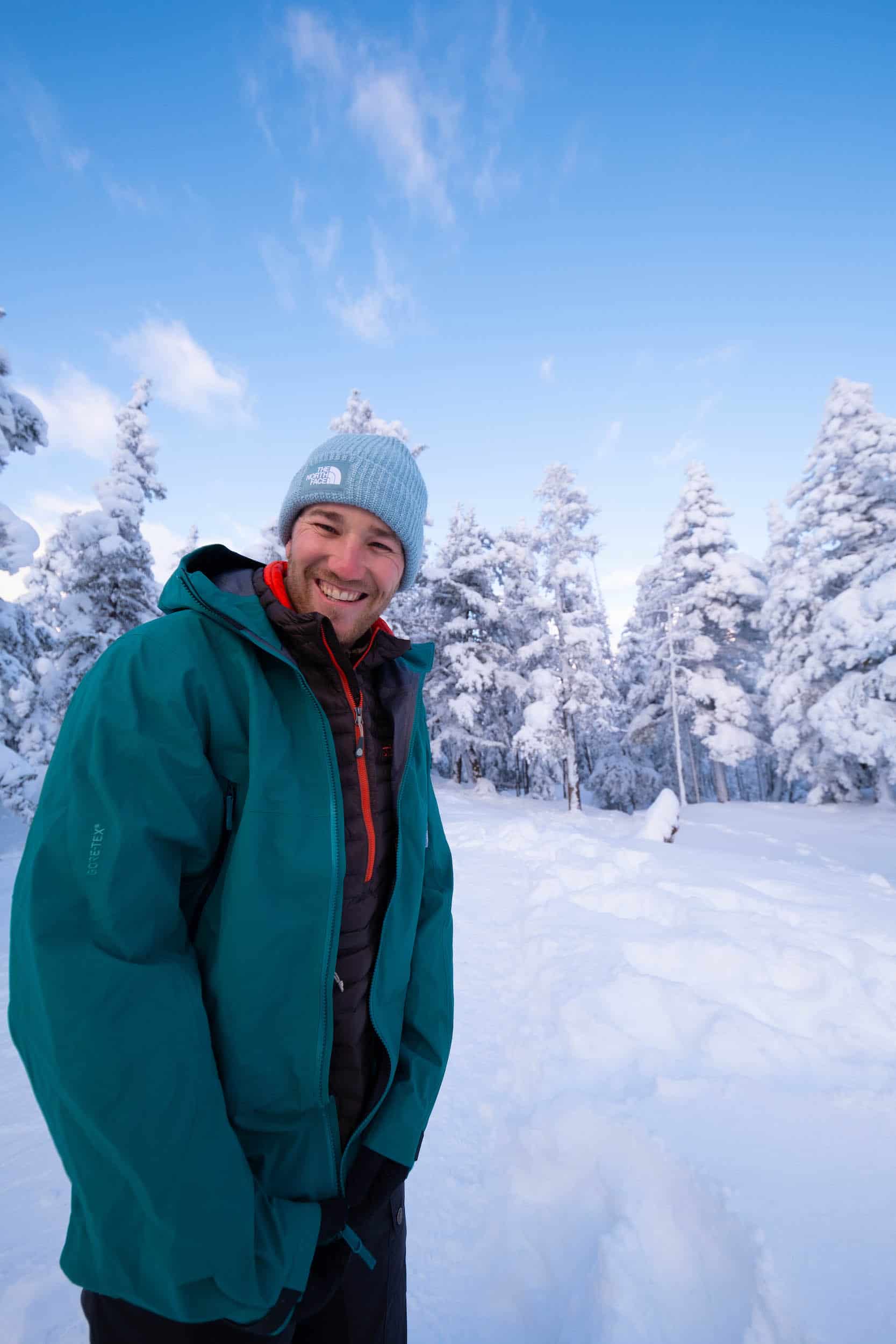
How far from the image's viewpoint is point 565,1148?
2738mm

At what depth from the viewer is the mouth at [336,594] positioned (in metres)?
1.75

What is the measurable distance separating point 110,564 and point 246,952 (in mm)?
16177

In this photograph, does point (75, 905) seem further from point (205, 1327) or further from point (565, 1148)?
point (565, 1148)

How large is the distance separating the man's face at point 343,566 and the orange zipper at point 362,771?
0.46ft

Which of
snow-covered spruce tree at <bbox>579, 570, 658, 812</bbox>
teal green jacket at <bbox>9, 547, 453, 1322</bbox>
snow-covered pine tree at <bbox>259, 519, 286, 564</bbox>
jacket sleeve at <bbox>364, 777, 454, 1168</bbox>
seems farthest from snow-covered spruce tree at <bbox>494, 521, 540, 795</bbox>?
teal green jacket at <bbox>9, 547, 453, 1322</bbox>

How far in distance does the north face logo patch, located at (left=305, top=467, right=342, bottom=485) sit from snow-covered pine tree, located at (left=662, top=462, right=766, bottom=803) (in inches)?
927

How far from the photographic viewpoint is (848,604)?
1725 centimetres

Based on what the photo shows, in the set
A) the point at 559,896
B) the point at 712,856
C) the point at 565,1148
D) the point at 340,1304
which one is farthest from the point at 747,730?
the point at 340,1304

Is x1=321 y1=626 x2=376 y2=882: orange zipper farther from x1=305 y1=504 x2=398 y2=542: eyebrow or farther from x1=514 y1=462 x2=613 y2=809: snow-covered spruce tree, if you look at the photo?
x1=514 y1=462 x2=613 y2=809: snow-covered spruce tree

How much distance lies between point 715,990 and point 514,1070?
5.42 feet

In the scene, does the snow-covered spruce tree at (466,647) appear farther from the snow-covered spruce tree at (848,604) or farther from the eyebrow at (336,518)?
the eyebrow at (336,518)

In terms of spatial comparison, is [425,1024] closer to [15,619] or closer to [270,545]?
[15,619]

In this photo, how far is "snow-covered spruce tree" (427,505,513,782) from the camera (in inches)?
782

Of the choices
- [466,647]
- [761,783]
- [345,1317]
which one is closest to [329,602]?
[345,1317]
